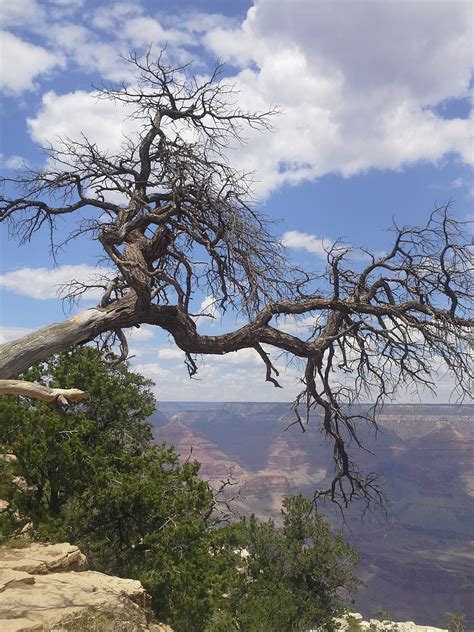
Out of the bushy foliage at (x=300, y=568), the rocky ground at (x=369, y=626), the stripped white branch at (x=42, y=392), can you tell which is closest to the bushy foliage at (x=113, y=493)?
the stripped white branch at (x=42, y=392)

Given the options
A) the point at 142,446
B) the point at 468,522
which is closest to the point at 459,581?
the point at 468,522

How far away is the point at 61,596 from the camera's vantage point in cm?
689

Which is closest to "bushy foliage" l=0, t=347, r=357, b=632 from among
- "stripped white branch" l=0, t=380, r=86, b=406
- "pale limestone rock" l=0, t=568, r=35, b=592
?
"pale limestone rock" l=0, t=568, r=35, b=592

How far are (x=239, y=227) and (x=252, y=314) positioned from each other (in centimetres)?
116

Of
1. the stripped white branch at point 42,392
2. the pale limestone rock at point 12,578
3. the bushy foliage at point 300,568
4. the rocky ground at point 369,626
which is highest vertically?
the stripped white branch at point 42,392

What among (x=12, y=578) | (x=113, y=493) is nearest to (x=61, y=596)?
(x=12, y=578)

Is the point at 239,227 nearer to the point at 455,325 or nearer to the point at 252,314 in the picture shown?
the point at 252,314

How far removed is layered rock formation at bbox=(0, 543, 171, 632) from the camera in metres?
5.84

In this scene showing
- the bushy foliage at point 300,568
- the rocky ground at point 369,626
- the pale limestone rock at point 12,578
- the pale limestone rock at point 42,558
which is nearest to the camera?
the pale limestone rock at point 12,578

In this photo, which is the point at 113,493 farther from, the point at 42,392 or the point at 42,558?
the point at 42,392

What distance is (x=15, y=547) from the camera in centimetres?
937

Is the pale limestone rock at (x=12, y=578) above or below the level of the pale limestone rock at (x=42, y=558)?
above

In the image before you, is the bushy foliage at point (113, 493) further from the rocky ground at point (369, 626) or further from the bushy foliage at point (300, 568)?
the rocky ground at point (369, 626)

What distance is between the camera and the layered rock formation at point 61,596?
5836mm
